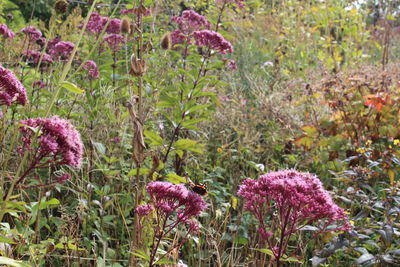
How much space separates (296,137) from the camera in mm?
3270

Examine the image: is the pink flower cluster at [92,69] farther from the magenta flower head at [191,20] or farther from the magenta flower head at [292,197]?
the magenta flower head at [292,197]

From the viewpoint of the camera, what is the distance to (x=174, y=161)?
288 centimetres

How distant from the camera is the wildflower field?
60.2 inches

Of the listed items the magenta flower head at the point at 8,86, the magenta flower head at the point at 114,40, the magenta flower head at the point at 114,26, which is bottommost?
the magenta flower head at the point at 114,40

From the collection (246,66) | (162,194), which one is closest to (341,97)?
(246,66)

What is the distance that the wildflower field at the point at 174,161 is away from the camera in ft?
5.02

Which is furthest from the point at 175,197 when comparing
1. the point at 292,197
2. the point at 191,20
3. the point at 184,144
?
the point at 191,20

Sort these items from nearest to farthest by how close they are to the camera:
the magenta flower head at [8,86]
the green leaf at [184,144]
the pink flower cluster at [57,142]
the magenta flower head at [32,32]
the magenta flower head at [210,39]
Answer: the pink flower cluster at [57,142] < the magenta flower head at [8,86] < the green leaf at [184,144] < the magenta flower head at [210,39] < the magenta flower head at [32,32]

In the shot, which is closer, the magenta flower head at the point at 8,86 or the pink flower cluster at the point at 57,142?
the pink flower cluster at the point at 57,142

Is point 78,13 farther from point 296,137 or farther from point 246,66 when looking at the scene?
point 246,66

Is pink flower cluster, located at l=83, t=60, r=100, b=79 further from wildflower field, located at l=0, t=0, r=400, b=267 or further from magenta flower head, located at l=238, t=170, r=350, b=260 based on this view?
magenta flower head, located at l=238, t=170, r=350, b=260

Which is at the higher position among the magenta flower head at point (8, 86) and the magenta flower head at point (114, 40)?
the magenta flower head at point (8, 86)

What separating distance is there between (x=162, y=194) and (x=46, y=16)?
8701 millimetres

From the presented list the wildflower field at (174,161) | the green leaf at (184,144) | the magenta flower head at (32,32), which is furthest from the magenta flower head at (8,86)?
the magenta flower head at (32,32)
